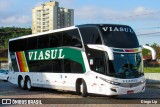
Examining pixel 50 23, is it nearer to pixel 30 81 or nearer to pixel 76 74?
pixel 30 81

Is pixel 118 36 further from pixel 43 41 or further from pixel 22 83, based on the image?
pixel 22 83

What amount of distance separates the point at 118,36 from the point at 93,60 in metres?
1.75

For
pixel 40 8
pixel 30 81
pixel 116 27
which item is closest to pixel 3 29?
pixel 40 8

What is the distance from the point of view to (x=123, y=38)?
1992cm

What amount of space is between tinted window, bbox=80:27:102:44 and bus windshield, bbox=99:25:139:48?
35 centimetres

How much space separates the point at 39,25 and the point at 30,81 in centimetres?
4103

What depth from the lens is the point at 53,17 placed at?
204 feet

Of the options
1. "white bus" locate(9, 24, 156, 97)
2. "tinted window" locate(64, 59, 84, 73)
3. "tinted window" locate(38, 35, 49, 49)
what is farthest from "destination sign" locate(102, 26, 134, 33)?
"tinted window" locate(38, 35, 49, 49)

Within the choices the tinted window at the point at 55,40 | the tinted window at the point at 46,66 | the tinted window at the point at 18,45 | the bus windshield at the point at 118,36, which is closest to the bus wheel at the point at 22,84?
the tinted window at the point at 46,66

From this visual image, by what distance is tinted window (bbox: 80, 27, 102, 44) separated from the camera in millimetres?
19853

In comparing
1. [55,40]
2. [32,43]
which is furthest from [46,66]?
[32,43]

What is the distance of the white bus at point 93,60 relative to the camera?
19.1 meters

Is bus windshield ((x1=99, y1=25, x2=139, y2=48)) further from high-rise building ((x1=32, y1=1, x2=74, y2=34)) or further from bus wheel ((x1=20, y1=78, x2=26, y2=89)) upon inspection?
high-rise building ((x1=32, y1=1, x2=74, y2=34))

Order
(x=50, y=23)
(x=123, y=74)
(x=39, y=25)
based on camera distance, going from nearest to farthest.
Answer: (x=123, y=74) → (x=50, y=23) → (x=39, y=25)
